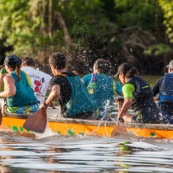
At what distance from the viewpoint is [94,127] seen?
12930mm

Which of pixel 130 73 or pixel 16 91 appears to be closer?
pixel 130 73

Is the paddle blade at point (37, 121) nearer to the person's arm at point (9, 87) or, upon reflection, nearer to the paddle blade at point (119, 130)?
the person's arm at point (9, 87)

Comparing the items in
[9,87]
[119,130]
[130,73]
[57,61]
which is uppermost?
[57,61]

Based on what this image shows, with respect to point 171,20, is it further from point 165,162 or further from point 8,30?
point 165,162

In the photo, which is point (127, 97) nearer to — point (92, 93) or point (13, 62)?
point (92, 93)

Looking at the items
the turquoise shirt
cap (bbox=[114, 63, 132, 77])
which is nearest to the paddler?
cap (bbox=[114, 63, 132, 77])

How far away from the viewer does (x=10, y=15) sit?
111ft

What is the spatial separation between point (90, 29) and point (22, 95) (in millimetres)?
18948

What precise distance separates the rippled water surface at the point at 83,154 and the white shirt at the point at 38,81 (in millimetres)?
1778

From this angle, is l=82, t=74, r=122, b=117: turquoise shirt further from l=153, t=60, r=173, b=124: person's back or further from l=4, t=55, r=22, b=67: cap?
l=4, t=55, r=22, b=67: cap

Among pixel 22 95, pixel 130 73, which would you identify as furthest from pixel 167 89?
pixel 22 95

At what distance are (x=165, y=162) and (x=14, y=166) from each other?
1635 millimetres

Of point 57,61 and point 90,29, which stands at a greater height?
point 90,29

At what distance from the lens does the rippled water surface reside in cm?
988
